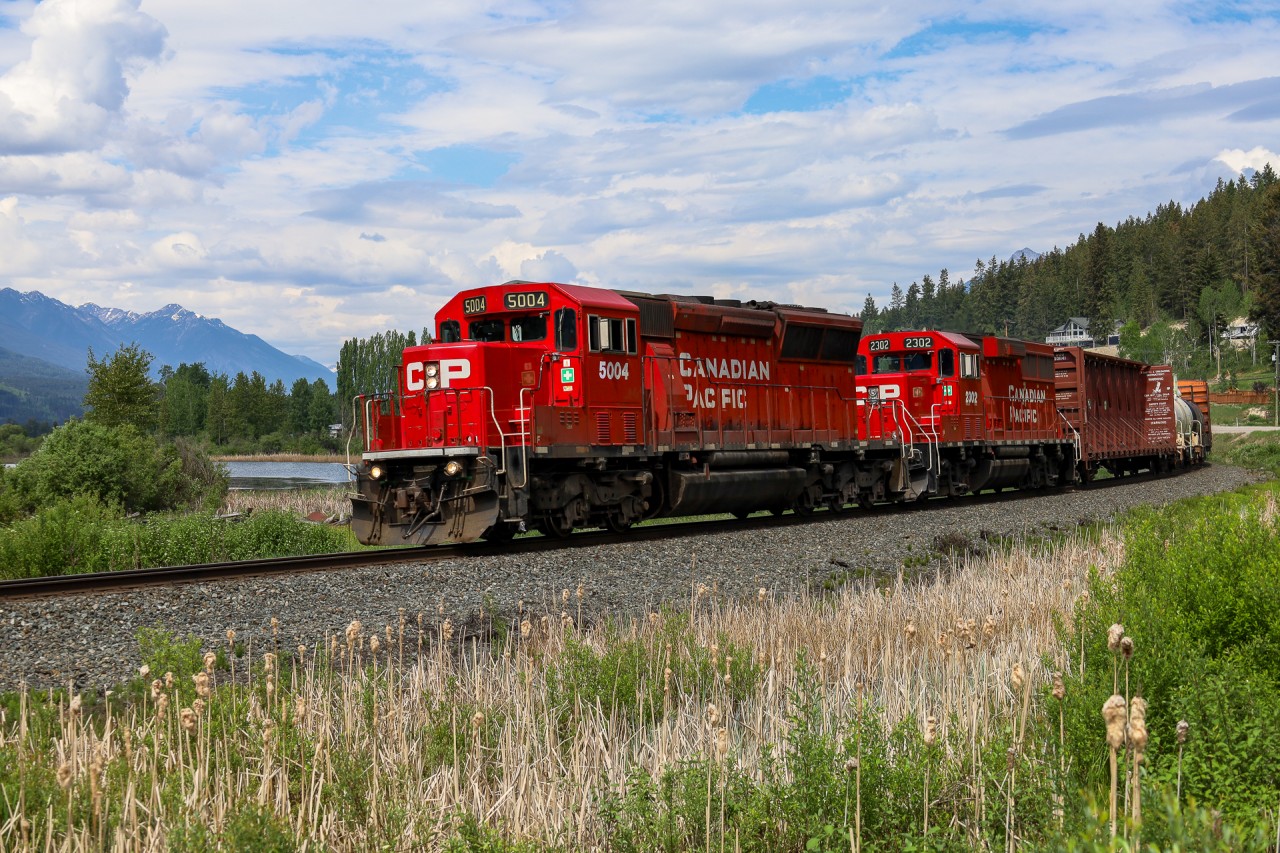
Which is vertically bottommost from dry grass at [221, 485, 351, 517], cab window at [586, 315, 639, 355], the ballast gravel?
dry grass at [221, 485, 351, 517]

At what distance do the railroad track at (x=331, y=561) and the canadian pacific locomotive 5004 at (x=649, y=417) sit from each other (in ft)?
1.22

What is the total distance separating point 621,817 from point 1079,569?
27.3 feet

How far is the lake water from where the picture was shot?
187ft

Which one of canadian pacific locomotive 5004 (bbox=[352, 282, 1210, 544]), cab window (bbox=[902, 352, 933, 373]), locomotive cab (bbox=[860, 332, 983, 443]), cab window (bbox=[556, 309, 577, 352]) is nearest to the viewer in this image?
canadian pacific locomotive 5004 (bbox=[352, 282, 1210, 544])

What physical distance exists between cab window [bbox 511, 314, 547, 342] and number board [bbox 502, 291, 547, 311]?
0.20 meters

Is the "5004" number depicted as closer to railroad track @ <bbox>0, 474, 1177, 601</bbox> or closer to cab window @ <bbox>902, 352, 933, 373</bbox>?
railroad track @ <bbox>0, 474, 1177, 601</bbox>

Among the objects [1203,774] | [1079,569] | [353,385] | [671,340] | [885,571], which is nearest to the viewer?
[1203,774]

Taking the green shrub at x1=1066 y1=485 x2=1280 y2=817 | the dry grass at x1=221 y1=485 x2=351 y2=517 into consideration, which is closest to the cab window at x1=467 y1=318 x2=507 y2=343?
the green shrub at x1=1066 y1=485 x2=1280 y2=817

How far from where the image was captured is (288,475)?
237ft

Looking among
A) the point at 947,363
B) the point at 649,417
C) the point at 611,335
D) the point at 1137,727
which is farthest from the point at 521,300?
the point at 1137,727

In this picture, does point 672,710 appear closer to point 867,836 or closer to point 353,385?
point 867,836

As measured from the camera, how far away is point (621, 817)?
4.82m

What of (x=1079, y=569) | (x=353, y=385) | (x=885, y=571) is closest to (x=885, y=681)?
(x=1079, y=569)

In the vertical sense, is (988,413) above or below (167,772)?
above
